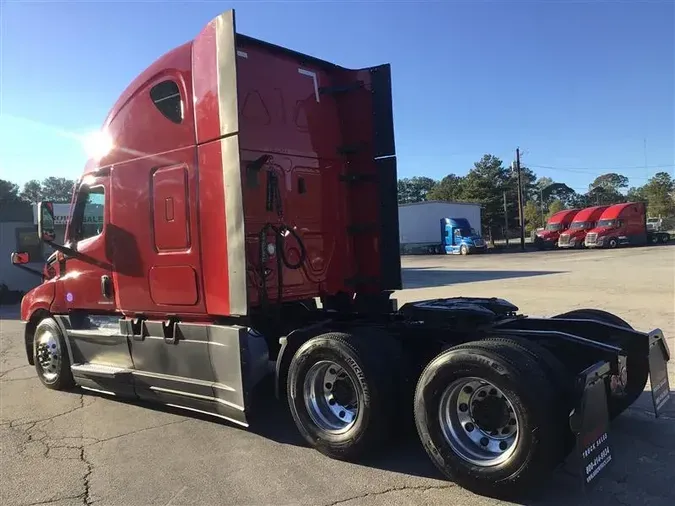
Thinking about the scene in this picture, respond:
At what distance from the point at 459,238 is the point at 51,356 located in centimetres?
4313

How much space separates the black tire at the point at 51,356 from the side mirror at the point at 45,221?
115 cm

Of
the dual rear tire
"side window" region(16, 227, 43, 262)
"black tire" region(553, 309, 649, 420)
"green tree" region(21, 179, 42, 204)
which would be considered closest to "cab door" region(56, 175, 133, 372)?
the dual rear tire

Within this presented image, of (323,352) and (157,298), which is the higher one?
(157,298)

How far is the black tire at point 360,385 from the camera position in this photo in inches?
166

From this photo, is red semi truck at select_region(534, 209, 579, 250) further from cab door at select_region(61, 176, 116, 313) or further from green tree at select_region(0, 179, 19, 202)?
green tree at select_region(0, 179, 19, 202)

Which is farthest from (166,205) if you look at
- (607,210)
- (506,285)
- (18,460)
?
(607,210)

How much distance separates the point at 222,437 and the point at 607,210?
148 ft

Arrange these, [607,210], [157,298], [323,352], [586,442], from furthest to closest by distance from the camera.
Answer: [607,210]
[157,298]
[323,352]
[586,442]

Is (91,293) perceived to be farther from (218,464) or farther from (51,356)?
(218,464)

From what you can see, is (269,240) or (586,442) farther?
(269,240)

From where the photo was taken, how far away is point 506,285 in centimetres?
1853

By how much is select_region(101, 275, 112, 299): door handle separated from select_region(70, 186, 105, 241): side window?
526 millimetres

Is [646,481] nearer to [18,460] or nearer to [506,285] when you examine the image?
[18,460]

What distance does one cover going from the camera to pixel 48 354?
7.14 m
